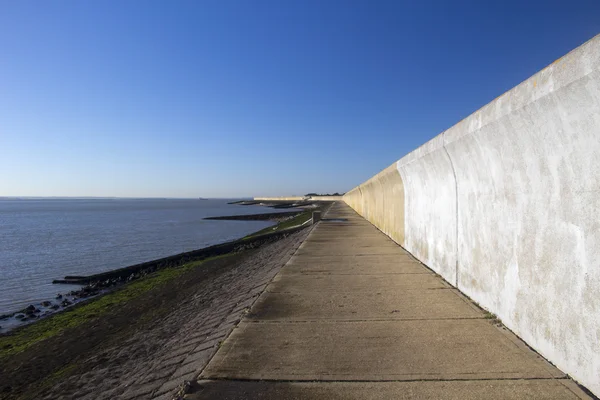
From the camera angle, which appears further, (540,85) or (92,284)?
(92,284)

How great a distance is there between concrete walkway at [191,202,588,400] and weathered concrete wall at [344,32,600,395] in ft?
0.97

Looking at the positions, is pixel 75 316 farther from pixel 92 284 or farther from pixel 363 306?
pixel 363 306

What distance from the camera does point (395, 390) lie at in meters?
3.07

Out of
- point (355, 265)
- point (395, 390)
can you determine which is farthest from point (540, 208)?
point (355, 265)

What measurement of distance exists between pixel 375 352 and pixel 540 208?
1.82 meters

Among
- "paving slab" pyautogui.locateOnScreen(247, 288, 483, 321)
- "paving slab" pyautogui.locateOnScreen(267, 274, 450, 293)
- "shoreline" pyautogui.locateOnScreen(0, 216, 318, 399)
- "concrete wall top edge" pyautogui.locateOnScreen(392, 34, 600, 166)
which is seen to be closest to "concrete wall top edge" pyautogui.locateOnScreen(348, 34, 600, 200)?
"concrete wall top edge" pyautogui.locateOnScreen(392, 34, 600, 166)

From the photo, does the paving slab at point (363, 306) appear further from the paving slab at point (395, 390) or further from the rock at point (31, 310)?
the rock at point (31, 310)

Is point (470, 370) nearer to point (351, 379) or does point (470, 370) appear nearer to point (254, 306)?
point (351, 379)

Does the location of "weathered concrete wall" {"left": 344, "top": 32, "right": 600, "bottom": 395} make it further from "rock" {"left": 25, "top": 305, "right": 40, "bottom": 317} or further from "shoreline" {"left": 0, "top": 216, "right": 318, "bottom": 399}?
"rock" {"left": 25, "top": 305, "right": 40, "bottom": 317}

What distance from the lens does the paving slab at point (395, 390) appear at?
2902mm

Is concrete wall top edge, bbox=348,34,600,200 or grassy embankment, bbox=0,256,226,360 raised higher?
concrete wall top edge, bbox=348,34,600,200

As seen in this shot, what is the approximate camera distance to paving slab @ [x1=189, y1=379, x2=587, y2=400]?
2.90 metres

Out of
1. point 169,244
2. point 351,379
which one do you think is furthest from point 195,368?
point 169,244

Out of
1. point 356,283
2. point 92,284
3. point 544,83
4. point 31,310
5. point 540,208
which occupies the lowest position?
point 31,310
